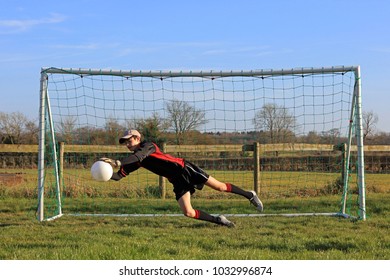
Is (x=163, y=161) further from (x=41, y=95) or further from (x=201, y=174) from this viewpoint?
(x=41, y=95)

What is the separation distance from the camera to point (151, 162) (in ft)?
24.8

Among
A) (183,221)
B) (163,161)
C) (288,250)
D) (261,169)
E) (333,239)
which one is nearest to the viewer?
(288,250)

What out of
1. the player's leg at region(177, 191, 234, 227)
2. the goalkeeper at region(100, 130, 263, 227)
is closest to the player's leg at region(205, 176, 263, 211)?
the goalkeeper at region(100, 130, 263, 227)

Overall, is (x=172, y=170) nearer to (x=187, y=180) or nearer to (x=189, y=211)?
(x=187, y=180)

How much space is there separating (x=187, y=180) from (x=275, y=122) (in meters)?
5.92

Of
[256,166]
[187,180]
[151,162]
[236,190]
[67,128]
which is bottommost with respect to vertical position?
[236,190]

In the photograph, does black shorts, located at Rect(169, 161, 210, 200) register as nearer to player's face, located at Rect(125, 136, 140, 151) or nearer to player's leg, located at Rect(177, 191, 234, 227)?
player's leg, located at Rect(177, 191, 234, 227)

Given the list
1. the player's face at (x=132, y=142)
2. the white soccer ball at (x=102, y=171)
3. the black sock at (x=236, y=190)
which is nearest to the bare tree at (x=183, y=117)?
the black sock at (x=236, y=190)

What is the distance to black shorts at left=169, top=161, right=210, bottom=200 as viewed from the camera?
310 inches

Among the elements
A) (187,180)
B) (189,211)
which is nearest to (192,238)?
(189,211)

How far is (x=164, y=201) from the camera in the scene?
1314cm

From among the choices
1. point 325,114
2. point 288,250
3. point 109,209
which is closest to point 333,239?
point 288,250

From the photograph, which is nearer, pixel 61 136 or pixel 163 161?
pixel 163 161
